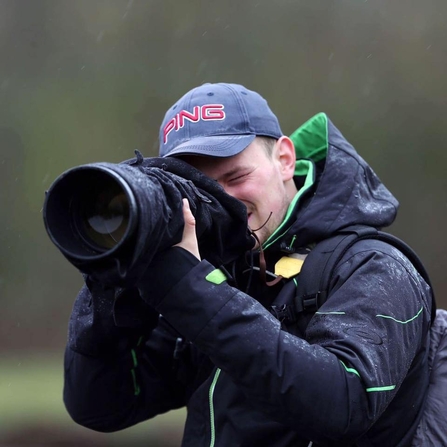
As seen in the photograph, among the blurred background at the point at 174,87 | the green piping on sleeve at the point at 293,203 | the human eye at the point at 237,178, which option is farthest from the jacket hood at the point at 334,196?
the blurred background at the point at 174,87

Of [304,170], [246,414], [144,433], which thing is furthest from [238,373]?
[144,433]

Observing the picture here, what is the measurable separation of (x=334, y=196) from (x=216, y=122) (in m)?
0.43

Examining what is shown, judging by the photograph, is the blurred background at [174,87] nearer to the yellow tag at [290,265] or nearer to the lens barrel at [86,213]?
the yellow tag at [290,265]

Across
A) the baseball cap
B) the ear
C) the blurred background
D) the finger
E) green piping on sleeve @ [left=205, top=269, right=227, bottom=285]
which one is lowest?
the blurred background

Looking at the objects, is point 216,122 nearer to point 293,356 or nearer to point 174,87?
point 293,356

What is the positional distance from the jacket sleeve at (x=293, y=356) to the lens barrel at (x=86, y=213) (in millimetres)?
163

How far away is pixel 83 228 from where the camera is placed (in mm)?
1621

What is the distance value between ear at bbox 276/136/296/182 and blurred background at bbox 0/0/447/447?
16.7ft

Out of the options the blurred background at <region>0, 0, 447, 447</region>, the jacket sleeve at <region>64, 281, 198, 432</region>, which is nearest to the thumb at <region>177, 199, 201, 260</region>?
the jacket sleeve at <region>64, 281, 198, 432</region>

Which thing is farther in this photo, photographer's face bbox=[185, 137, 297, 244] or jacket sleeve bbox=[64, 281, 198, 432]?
photographer's face bbox=[185, 137, 297, 244]

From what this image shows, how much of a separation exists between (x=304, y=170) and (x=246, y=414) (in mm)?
896

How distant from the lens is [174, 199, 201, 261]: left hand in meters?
1.69

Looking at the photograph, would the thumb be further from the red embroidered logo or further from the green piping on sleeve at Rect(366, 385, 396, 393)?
the red embroidered logo

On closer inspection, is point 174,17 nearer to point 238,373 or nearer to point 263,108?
point 263,108
